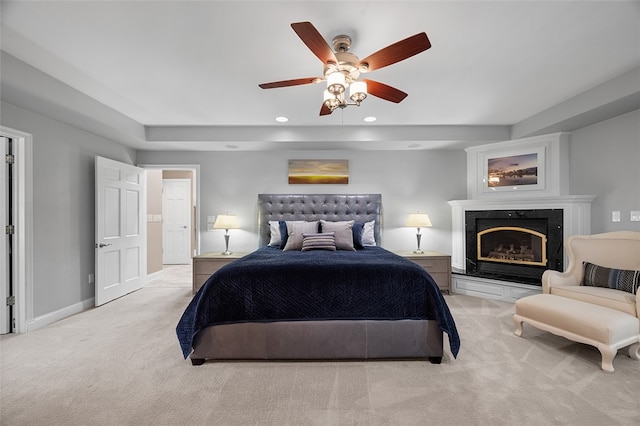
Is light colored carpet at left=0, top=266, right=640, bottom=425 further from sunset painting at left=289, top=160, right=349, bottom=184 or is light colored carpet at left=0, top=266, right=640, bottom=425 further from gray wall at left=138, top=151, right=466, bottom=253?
sunset painting at left=289, top=160, right=349, bottom=184

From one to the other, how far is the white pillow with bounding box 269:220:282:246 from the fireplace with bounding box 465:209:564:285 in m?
2.95

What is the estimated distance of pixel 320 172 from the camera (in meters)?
4.93

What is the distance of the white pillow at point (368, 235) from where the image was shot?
14.7ft

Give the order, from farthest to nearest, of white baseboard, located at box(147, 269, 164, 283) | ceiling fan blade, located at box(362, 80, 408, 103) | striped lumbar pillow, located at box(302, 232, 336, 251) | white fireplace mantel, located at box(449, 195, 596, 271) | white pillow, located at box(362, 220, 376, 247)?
white baseboard, located at box(147, 269, 164, 283) < white pillow, located at box(362, 220, 376, 247) < striped lumbar pillow, located at box(302, 232, 336, 251) < white fireplace mantel, located at box(449, 195, 596, 271) < ceiling fan blade, located at box(362, 80, 408, 103)

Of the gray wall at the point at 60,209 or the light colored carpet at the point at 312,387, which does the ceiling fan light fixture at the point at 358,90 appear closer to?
the light colored carpet at the point at 312,387

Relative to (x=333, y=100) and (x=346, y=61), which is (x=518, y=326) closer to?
(x=333, y=100)

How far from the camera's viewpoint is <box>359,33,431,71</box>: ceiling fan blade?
1.69 metres

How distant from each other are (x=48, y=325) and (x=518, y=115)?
20.4ft

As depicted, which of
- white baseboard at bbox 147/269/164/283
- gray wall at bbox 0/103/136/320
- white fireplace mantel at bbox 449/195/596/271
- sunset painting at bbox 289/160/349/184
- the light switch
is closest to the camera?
gray wall at bbox 0/103/136/320

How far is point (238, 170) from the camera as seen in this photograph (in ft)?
16.3

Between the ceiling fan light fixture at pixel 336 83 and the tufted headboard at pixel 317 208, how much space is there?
2.84 meters

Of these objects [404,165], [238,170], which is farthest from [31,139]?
A: [404,165]

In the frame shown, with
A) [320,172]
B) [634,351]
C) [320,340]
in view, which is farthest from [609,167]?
[320,340]

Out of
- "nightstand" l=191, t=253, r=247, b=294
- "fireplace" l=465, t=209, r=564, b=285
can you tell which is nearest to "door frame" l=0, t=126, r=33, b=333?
"nightstand" l=191, t=253, r=247, b=294
